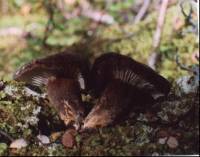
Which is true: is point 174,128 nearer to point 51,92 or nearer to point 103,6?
point 51,92

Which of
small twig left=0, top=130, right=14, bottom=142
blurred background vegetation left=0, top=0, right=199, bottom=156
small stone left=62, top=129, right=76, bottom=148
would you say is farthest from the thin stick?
small twig left=0, top=130, right=14, bottom=142

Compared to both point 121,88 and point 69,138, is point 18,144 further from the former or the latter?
point 121,88

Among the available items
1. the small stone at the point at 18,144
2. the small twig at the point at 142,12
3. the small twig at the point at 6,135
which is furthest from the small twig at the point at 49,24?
the small stone at the point at 18,144

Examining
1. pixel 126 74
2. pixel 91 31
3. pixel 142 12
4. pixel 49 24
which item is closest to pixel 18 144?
pixel 126 74

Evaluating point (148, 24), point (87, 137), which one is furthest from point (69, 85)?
point (148, 24)

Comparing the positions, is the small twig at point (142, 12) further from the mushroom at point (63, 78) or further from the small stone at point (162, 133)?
the small stone at point (162, 133)

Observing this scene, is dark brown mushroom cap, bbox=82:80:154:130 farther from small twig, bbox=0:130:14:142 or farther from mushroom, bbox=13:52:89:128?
small twig, bbox=0:130:14:142

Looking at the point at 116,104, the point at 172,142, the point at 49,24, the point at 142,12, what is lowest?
the point at 172,142

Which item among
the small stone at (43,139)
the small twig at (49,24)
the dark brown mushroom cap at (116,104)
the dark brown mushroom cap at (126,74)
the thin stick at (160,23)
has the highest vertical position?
the small twig at (49,24)
